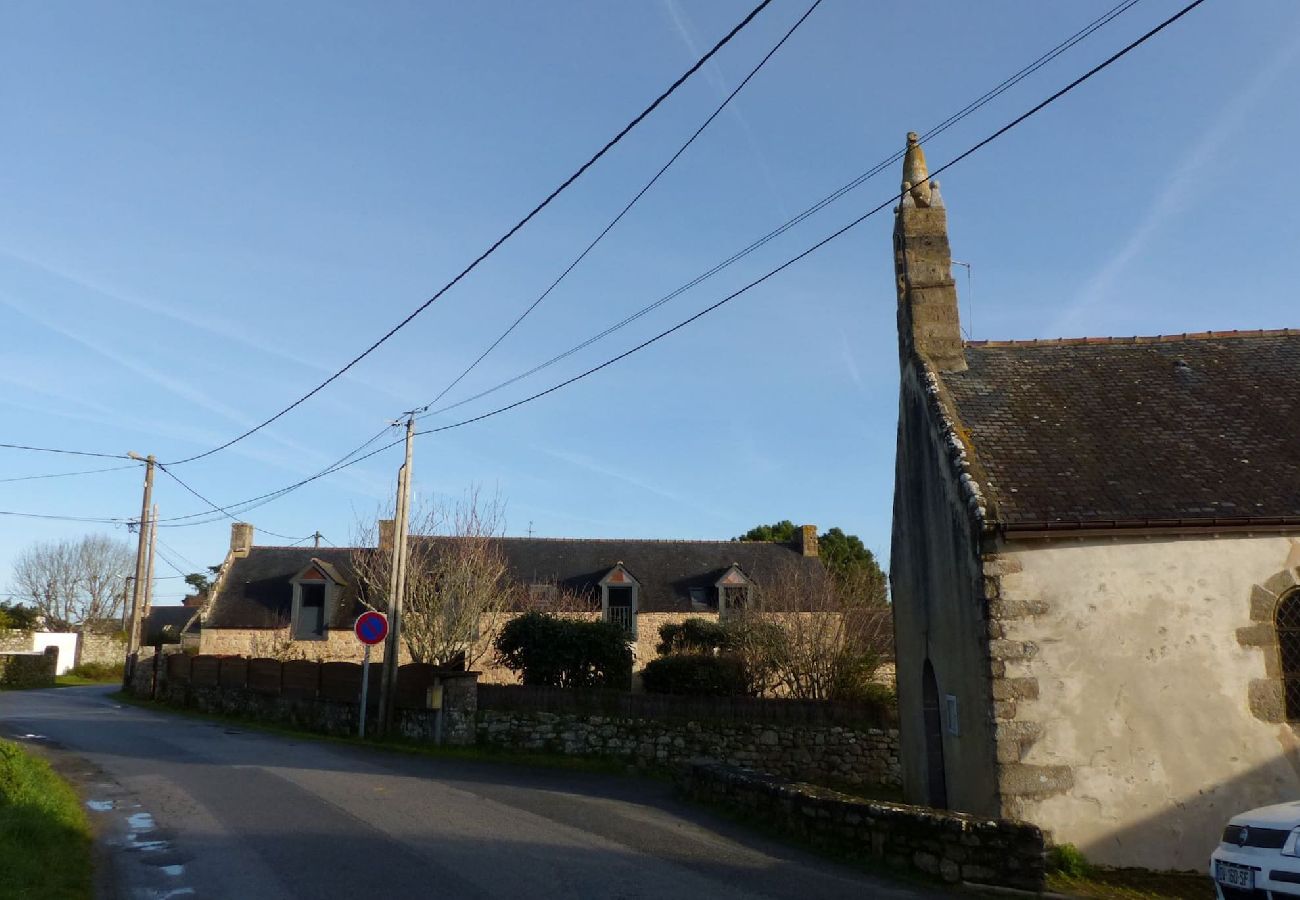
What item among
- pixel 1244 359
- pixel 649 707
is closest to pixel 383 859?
pixel 649 707

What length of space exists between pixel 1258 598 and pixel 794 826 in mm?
5831

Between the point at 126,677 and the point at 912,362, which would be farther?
the point at 126,677

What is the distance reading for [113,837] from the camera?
33.8ft

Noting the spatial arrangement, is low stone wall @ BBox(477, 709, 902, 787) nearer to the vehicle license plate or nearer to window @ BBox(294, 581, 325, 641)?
the vehicle license plate

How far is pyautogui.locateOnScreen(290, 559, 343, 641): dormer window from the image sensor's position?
38.2 meters

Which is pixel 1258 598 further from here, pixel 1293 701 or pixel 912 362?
pixel 912 362

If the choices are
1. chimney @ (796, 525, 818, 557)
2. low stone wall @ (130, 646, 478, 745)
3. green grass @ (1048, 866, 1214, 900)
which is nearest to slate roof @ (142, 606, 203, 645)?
low stone wall @ (130, 646, 478, 745)

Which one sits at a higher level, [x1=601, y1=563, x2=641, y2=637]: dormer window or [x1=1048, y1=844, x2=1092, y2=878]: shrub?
[x1=601, y1=563, x2=641, y2=637]: dormer window

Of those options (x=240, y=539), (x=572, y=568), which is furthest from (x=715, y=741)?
(x=240, y=539)

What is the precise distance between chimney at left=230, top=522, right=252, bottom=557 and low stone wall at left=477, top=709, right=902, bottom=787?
2593 centimetres

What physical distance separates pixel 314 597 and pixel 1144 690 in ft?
111

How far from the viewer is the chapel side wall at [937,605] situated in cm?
1177

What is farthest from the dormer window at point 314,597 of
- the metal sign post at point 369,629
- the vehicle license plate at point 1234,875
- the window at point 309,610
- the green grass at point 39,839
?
the vehicle license plate at point 1234,875

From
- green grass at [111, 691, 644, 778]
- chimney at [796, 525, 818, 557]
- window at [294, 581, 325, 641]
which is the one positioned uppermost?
chimney at [796, 525, 818, 557]
